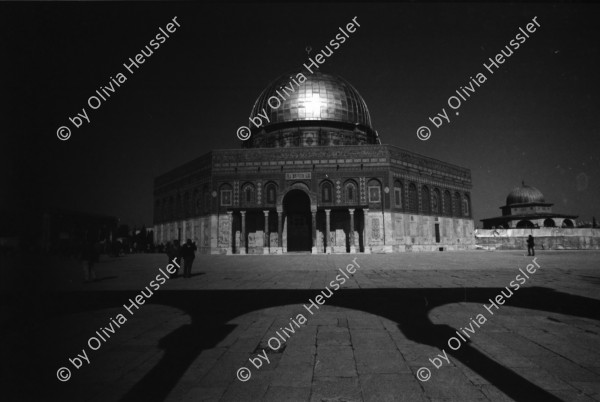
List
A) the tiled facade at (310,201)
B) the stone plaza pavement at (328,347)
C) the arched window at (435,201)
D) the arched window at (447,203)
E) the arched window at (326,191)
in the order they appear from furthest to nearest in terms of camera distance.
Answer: the arched window at (447,203), the arched window at (435,201), the arched window at (326,191), the tiled facade at (310,201), the stone plaza pavement at (328,347)

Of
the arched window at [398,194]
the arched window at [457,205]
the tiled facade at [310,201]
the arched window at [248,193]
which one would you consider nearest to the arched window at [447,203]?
the arched window at [457,205]

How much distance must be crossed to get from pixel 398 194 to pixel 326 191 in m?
6.04

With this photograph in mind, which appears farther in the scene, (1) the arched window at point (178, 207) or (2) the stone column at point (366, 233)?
(1) the arched window at point (178, 207)

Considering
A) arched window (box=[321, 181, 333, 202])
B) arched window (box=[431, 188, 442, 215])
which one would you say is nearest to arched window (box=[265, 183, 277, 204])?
arched window (box=[321, 181, 333, 202])

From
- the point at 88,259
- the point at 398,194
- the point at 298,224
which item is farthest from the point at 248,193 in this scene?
the point at 88,259

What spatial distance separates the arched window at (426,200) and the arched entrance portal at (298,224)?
10578 mm

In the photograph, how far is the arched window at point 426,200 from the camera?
112 ft

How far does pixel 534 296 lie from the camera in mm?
7500

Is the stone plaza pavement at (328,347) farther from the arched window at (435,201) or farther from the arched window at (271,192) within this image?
the arched window at (435,201)

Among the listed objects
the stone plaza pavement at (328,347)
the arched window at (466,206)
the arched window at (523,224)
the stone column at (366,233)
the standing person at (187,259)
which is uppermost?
the arched window at (466,206)

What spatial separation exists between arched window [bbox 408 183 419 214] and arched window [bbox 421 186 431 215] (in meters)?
0.93

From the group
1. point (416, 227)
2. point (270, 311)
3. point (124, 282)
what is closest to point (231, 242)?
point (416, 227)

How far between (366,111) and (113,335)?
3728 cm

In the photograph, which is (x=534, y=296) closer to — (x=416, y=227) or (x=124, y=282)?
(x=124, y=282)
